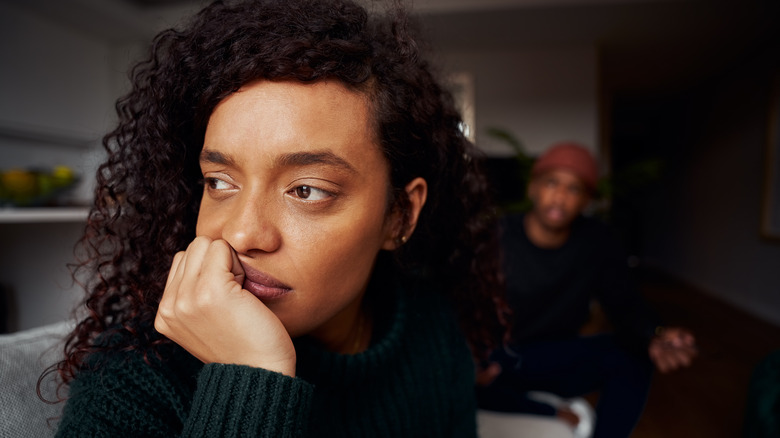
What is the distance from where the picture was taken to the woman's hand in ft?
1.96

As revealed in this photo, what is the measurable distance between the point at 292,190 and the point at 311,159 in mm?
58

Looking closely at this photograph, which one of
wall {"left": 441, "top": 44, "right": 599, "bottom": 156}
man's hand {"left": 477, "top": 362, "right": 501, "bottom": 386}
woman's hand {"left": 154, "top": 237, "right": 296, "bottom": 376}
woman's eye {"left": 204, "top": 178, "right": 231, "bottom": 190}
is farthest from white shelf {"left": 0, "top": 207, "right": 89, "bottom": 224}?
wall {"left": 441, "top": 44, "right": 599, "bottom": 156}

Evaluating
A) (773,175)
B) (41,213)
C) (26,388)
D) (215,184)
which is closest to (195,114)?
(215,184)

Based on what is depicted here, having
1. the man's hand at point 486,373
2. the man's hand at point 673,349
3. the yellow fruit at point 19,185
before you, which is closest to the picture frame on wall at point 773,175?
the man's hand at point 673,349

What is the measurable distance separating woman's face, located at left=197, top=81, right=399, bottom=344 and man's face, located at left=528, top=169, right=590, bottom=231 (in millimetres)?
1683

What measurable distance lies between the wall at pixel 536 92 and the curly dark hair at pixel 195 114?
3.70 metres

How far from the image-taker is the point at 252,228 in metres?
0.64

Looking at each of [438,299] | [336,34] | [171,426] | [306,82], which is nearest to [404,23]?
[336,34]

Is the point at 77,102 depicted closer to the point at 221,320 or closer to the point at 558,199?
the point at 558,199

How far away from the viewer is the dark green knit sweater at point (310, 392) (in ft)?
1.90

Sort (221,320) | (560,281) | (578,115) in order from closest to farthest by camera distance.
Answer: (221,320) < (560,281) < (578,115)

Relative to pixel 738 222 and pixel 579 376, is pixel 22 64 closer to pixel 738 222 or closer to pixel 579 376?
pixel 579 376

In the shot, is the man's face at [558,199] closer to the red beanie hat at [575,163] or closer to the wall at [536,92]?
the red beanie hat at [575,163]

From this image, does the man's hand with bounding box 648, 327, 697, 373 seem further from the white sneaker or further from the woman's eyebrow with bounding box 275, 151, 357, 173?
the woman's eyebrow with bounding box 275, 151, 357, 173
